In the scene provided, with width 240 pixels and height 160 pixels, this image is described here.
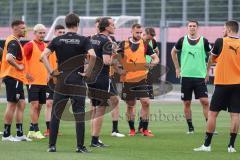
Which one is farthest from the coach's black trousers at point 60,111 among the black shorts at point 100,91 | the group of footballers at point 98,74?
the black shorts at point 100,91

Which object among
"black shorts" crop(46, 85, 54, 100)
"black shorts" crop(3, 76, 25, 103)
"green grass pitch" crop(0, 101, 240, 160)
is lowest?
"green grass pitch" crop(0, 101, 240, 160)

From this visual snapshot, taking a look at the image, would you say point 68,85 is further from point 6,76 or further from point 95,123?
point 6,76

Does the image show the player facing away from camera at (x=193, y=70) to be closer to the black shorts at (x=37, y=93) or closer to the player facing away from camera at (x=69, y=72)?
the black shorts at (x=37, y=93)

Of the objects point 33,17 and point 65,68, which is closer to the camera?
point 65,68

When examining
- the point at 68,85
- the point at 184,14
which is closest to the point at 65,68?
the point at 68,85

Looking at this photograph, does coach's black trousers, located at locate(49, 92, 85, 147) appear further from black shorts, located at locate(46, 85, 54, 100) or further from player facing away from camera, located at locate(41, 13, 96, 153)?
black shorts, located at locate(46, 85, 54, 100)

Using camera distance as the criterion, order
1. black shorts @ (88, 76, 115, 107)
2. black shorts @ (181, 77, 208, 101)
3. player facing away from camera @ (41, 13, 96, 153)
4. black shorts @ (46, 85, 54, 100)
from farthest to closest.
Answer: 1. black shorts @ (181, 77, 208, 101)
2. black shorts @ (46, 85, 54, 100)
3. black shorts @ (88, 76, 115, 107)
4. player facing away from camera @ (41, 13, 96, 153)

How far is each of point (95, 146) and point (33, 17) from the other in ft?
92.8

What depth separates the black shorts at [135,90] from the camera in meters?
17.6

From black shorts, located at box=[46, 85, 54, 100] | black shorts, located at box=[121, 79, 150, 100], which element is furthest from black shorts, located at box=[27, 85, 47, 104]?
black shorts, located at box=[121, 79, 150, 100]

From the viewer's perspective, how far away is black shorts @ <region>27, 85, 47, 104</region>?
16719 mm

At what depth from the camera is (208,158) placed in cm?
1319

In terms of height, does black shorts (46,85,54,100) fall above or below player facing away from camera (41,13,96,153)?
below

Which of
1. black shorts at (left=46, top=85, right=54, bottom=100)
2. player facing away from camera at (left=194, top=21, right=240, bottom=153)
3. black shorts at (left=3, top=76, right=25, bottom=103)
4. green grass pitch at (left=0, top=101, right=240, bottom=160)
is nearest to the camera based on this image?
green grass pitch at (left=0, top=101, right=240, bottom=160)
